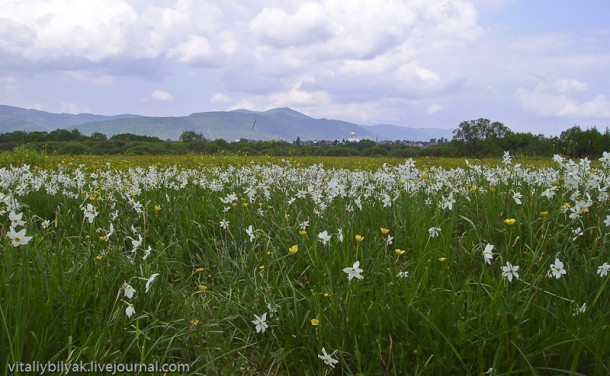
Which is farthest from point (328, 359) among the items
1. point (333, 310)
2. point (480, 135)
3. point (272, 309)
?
point (480, 135)

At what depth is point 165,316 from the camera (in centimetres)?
296

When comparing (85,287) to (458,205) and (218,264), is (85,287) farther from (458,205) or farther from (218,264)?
(458,205)

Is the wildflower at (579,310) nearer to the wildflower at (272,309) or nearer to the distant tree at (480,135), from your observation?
the wildflower at (272,309)

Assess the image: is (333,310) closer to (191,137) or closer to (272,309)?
(272,309)

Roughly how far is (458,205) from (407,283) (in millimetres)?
2114

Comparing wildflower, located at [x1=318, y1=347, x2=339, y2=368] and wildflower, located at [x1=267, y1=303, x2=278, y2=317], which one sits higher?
wildflower, located at [x1=267, y1=303, x2=278, y2=317]

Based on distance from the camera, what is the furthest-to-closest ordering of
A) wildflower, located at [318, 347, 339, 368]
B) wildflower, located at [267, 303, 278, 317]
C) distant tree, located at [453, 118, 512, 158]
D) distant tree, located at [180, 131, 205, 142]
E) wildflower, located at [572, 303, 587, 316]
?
distant tree, located at [180, 131, 205, 142]
distant tree, located at [453, 118, 512, 158]
wildflower, located at [267, 303, 278, 317]
wildflower, located at [572, 303, 587, 316]
wildflower, located at [318, 347, 339, 368]

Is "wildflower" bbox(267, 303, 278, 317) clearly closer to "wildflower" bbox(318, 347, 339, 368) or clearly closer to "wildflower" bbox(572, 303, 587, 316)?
"wildflower" bbox(318, 347, 339, 368)

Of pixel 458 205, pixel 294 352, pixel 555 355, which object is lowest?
pixel 294 352

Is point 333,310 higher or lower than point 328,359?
higher

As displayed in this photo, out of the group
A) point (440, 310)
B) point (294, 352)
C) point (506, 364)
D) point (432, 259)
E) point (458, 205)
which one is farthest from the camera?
point (458, 205)

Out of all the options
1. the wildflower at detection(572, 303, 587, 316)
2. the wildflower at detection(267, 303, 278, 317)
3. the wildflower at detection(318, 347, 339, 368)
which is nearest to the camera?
the wildflower at detection(318, 347, 339, 368)

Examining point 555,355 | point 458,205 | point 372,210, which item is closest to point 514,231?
point 458,205

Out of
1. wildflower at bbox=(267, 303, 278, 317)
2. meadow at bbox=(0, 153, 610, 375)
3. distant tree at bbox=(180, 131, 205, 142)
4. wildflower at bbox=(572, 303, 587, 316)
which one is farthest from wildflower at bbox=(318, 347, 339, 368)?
distant tree at bbox=(180, 131, 205, 142)
